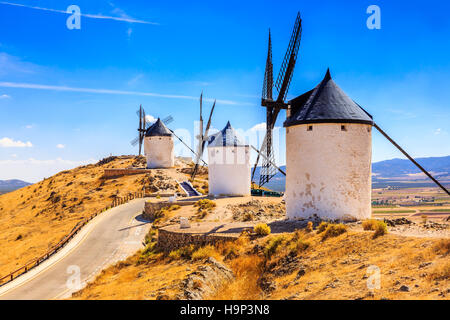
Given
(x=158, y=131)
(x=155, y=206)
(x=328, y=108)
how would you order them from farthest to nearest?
(x=158, y=131) → (x=155, y=206) → (x=328, y=108)

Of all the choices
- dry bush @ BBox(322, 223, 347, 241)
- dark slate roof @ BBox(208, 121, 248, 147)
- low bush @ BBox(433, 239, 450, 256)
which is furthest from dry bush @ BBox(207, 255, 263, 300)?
dark slate roof @ BBox(208, 121, 248, 147)

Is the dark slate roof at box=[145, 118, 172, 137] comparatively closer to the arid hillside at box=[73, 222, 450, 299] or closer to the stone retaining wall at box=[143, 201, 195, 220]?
the stone retaining wall at box=[143, 201, 195, 220]

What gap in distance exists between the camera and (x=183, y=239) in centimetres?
1645

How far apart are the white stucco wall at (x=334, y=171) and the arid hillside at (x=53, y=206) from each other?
19767mm

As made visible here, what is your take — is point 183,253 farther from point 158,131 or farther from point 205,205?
point 158,131

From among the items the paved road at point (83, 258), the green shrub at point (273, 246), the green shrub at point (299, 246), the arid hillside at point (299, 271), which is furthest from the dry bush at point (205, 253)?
the paved road at point (83, 258)

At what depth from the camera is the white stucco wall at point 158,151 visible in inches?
2018

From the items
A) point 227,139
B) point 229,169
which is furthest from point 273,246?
point 227,139

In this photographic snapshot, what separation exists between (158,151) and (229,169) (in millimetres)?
21889

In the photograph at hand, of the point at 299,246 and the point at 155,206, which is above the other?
the point at 299,246

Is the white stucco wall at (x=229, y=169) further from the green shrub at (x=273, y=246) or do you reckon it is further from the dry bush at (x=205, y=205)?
the green shrub at (x=273, y=246)

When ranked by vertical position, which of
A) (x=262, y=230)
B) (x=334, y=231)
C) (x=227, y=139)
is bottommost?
(x=262, y=230)
